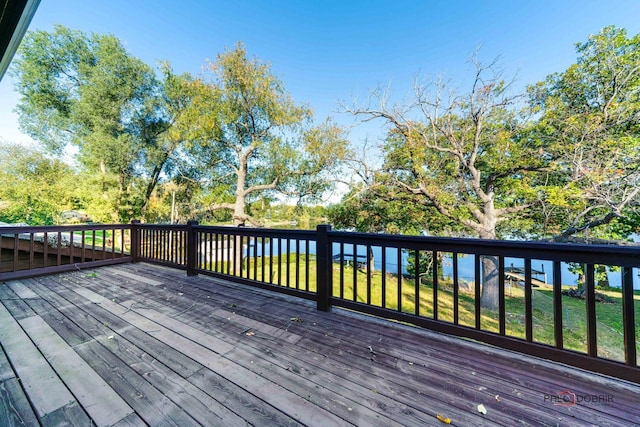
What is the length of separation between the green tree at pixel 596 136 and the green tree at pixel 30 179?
19640mm

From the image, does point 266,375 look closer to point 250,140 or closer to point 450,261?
point 250,140

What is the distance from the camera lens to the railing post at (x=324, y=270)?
2.55 m

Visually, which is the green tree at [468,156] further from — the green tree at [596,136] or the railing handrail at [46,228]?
the railing handrail at [46,228]

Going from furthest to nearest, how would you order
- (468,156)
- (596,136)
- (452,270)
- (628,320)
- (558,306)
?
(468,156)
(596,136)
(452,270)
(558,306)
(628,320)

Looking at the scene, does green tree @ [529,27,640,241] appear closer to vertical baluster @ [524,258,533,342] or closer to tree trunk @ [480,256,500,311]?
tree trunk @ [480,256,500,311]

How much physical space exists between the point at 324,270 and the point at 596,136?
8.71 meters

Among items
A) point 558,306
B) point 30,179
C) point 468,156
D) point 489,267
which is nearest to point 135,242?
point 558,306

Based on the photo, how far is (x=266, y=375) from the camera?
1.50m

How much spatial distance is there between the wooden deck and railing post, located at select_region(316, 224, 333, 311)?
0.16m

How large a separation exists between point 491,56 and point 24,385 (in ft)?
34.4

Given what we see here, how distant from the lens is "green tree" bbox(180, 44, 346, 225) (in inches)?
389

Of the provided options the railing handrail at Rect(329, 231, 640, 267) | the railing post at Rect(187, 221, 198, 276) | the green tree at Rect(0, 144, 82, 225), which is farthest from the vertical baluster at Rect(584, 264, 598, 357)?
the green tree at Rect(0, 144, 82, 225)

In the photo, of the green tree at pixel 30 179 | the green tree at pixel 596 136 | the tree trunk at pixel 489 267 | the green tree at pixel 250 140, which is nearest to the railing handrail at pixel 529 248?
the green tree at pixel 596 136

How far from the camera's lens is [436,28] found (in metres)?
7.45
